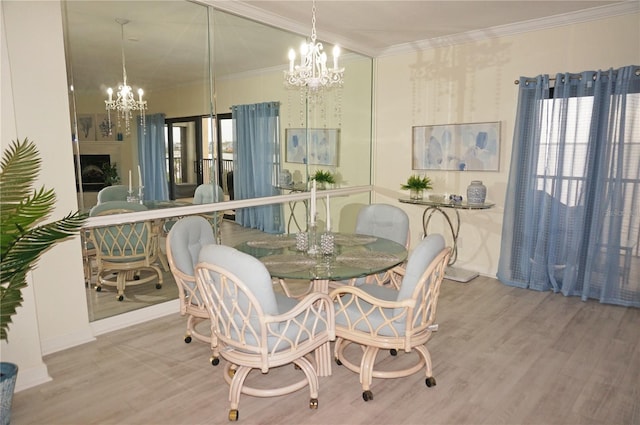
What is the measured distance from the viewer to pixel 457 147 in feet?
16.2

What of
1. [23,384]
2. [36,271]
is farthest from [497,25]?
[23,384]

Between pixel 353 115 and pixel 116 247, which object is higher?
pixel 353 115

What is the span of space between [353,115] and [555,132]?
2.32m

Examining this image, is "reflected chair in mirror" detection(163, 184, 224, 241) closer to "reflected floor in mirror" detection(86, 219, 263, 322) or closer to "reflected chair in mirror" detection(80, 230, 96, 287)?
"reflected floor in mirror" detection(86, 219, 263, 322)

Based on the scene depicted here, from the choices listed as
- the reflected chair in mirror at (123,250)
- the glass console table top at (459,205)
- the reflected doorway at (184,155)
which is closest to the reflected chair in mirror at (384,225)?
the glass console table top at (459,205)

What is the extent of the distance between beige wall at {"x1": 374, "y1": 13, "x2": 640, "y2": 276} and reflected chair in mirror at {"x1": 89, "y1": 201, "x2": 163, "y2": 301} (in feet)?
10.3

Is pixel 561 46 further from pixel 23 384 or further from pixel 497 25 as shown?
pixel 23 384

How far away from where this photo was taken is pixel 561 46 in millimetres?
4184

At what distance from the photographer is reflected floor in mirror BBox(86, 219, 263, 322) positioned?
3.33 meters

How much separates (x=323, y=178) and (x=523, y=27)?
263cm

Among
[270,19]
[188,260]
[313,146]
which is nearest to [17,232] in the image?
[188,260]

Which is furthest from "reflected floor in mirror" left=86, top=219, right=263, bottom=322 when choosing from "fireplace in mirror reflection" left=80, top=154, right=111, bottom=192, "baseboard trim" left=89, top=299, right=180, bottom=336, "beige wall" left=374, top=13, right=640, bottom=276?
"beige wall" left=374, top=13, right=640, bottom=276

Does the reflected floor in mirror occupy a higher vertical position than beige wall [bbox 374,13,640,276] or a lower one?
lower

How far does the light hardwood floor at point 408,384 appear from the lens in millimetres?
2312
